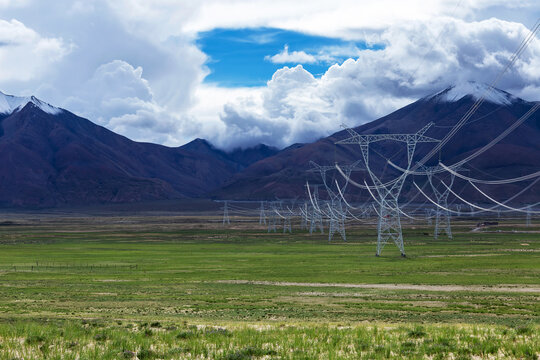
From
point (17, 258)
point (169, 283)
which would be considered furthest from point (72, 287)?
point (17, 258)

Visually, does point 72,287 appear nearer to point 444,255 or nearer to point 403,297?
point 403,297

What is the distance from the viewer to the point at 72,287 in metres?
54.7

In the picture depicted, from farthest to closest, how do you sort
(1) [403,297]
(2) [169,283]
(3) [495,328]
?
(2) [169,283] → (1) [403,297] → (3) [495,328]

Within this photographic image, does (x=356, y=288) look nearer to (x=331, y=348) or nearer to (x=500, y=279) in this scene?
(x=500, y=279)

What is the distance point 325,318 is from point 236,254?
6916cm

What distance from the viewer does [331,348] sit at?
2264 cm

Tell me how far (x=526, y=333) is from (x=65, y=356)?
1752 cm

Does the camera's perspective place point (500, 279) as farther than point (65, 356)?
Yes

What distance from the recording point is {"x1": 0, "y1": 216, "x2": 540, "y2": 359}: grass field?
75.8 feet

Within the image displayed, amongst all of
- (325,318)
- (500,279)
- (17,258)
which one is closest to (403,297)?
(325,318)

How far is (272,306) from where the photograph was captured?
134 feet

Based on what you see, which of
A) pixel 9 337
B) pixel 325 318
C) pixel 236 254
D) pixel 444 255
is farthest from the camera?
pixel 236 254

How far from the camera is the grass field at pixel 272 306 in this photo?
23.1m

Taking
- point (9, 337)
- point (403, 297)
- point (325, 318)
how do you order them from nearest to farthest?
1. point (9, 337)
2. point (325, 318)
3. point (403, 297)
